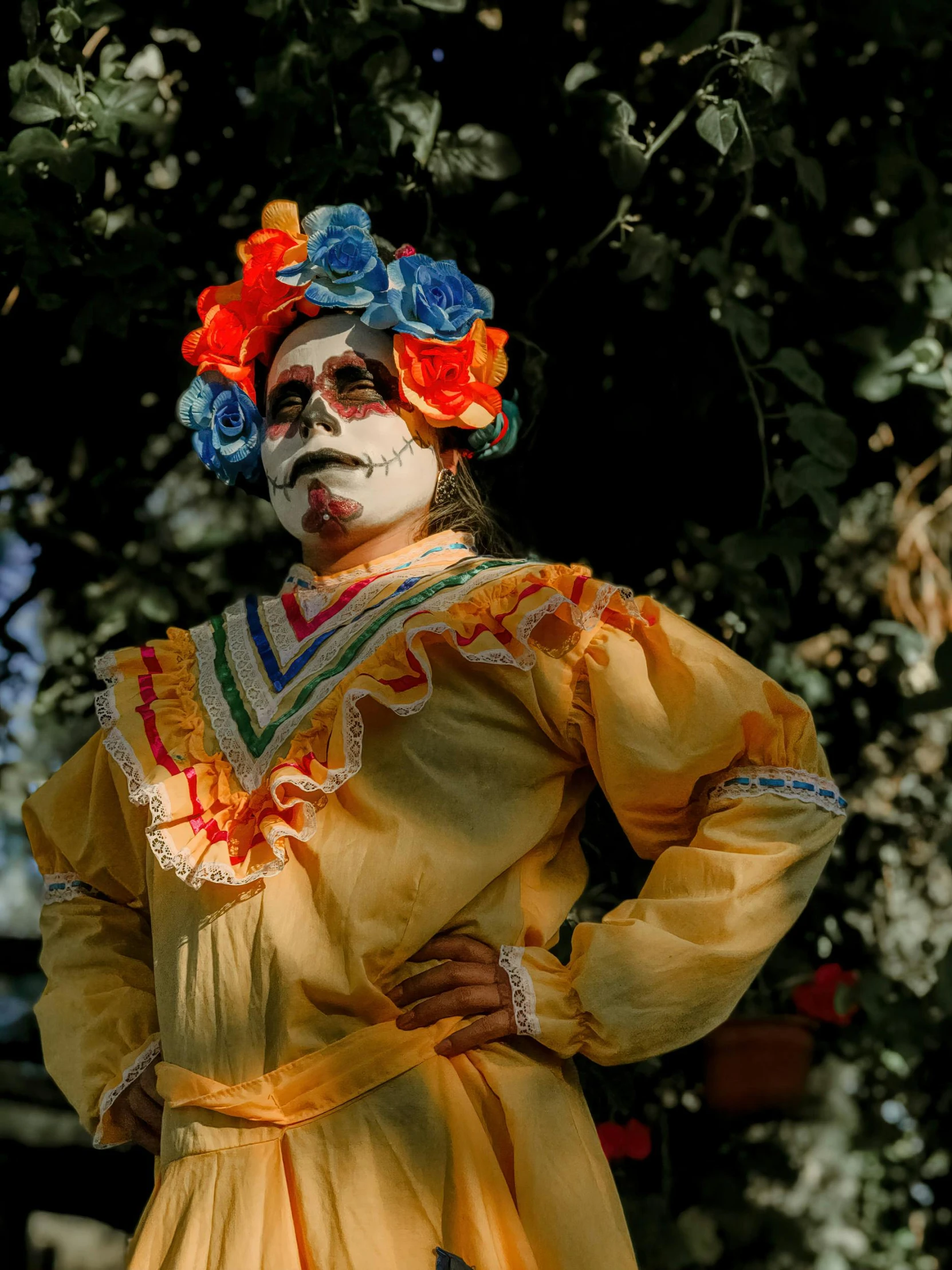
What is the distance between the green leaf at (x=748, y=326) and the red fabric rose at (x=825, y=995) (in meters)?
1.00

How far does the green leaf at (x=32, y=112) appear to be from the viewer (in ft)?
7.52

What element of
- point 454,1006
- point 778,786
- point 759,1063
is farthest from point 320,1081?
point 759,1063

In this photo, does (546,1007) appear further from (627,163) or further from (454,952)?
(627,163)

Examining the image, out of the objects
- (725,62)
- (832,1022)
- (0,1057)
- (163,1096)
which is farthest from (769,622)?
(0,1057)

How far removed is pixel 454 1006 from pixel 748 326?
128 centimetres

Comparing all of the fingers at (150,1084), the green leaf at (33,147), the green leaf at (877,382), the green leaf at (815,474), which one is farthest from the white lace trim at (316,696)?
the green leaf at (877,382)

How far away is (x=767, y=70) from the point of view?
2.32 meters

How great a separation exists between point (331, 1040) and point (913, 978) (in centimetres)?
190

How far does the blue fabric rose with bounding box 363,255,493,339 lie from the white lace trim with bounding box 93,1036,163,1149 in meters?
0.84

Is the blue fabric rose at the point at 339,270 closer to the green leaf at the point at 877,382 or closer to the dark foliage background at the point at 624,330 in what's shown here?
the dark foliage background at the point at 624,330

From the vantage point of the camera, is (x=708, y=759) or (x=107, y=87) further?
(x=107, y=87)

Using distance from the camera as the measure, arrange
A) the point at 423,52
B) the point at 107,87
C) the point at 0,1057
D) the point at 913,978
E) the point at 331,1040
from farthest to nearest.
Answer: the point at 913,978
the point at 0,1057
the point at 423,52
the point at 107,87
the point at 331,1040

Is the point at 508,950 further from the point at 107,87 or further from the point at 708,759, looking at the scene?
the point at 107,87

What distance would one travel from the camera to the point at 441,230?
2424 mm
